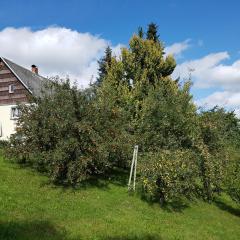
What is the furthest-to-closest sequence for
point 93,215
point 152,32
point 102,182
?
point 152,32, point 102,182, point 93,215

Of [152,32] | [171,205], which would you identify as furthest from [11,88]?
[171,205]

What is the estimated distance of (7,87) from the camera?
36375 millimetres

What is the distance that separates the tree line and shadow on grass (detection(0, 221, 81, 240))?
4680 millimetres

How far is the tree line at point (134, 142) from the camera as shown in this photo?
1584 centimetres

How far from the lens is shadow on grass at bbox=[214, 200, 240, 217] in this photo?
18186 mm

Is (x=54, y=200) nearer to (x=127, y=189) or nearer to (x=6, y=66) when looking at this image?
(x=127, y=189)

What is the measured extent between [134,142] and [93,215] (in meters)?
6.33

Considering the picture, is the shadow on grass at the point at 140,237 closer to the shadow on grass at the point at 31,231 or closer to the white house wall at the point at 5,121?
the shadow on grass at the point at 31,231

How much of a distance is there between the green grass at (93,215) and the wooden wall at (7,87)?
1840cm

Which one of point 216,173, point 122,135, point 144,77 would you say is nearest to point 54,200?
point 122,135

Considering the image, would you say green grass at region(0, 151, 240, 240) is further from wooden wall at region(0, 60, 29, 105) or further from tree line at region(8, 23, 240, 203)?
wooden wall at region(0, 60, 29, 105)

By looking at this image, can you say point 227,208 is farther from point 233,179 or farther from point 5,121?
point 5,121

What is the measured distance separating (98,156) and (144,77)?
1272 cm

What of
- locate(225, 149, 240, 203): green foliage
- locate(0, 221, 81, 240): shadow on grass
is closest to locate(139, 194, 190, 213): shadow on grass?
locate(225, 149, 240, 203): green foliage
